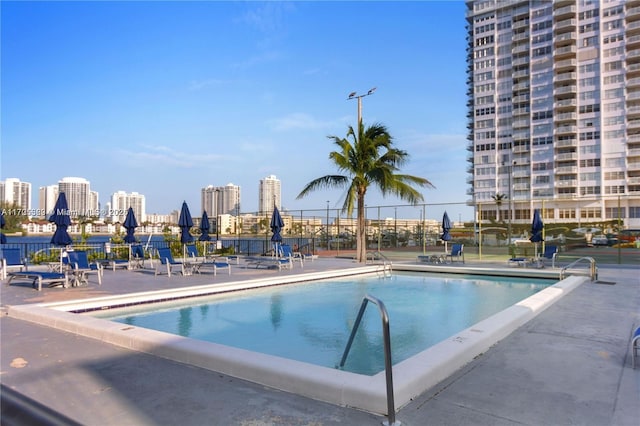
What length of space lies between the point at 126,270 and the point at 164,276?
2.30 meters

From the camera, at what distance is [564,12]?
214ft

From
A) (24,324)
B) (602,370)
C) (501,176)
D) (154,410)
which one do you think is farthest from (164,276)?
(501,176)

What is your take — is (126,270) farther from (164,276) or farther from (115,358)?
(115,358)

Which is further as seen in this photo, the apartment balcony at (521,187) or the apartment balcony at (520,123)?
the apartment balcony at (520,123)

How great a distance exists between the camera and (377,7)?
537 inches

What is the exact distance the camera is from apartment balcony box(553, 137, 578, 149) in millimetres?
64625

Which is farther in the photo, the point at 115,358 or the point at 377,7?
the point at 377,7

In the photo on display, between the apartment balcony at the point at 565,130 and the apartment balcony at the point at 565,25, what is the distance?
15136mm

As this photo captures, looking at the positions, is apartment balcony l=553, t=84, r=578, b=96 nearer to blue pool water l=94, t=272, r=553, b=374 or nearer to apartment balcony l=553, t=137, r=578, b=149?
apartment balcony l=553, t=137, r=578, b=149

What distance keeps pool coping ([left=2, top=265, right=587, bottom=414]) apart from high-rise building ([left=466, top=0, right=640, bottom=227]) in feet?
188

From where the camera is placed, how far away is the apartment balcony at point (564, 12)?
65000mm

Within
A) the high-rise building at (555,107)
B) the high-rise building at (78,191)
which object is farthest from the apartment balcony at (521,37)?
the high-rise building at (78,191)

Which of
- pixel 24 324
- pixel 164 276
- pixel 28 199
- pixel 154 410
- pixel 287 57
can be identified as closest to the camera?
pixel 154 410

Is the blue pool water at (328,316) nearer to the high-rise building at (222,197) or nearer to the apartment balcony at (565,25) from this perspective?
the high-rise building at (222,197)
